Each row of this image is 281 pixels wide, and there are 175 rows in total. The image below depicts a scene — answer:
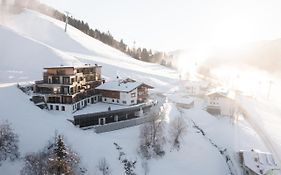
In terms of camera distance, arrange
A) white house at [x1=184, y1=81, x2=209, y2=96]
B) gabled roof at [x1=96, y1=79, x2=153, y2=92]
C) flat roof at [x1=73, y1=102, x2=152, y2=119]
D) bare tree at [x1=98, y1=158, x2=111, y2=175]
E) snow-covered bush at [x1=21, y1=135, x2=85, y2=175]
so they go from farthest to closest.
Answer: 1. white house at [x1=184, y1=81, x2=209, y2=96]
2. gabled roof at [x1=96, y1=79, x2=153, y2=92]
3. flat roof at [x1=73, y1=102, x2=152, y2=119]
4. bare tree at [x1=98, y1=158, x2=111, y2=175]
5. snow-covered bush at [x1=21, y1=135, x2=85, y2=175]

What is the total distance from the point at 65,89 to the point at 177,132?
19655mm

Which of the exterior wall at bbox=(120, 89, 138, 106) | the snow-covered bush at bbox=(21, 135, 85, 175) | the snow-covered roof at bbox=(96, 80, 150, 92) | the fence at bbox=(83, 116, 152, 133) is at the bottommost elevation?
the snow-covered bush at bbox=(21, 135, 85, 175)

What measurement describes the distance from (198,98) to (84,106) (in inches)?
1570

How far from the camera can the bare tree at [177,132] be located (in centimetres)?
5105

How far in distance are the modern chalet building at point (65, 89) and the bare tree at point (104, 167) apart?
41.0ft

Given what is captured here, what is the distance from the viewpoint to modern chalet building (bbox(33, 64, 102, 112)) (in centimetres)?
5216

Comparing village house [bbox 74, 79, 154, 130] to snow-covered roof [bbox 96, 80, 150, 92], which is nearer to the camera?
village house [bbox 74, 79, 154, 130]

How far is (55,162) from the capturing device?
35.2 metres

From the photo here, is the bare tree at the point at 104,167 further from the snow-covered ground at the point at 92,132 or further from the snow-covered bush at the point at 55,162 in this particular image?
the snow-covered bush at the point at 55,162

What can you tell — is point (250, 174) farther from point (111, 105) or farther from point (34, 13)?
point (34, 13)

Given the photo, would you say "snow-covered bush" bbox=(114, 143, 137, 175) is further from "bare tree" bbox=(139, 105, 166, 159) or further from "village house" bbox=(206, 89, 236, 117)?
"village house" bbox=(206, 89, 236, 117)

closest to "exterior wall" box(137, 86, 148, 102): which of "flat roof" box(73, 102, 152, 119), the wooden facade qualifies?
"flat roof" box(73, 102, 152, 119)

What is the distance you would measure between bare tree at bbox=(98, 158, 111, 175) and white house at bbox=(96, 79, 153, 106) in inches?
648

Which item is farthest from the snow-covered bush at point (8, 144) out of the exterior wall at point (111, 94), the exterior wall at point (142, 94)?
the exterior wall at point (142, 94)
